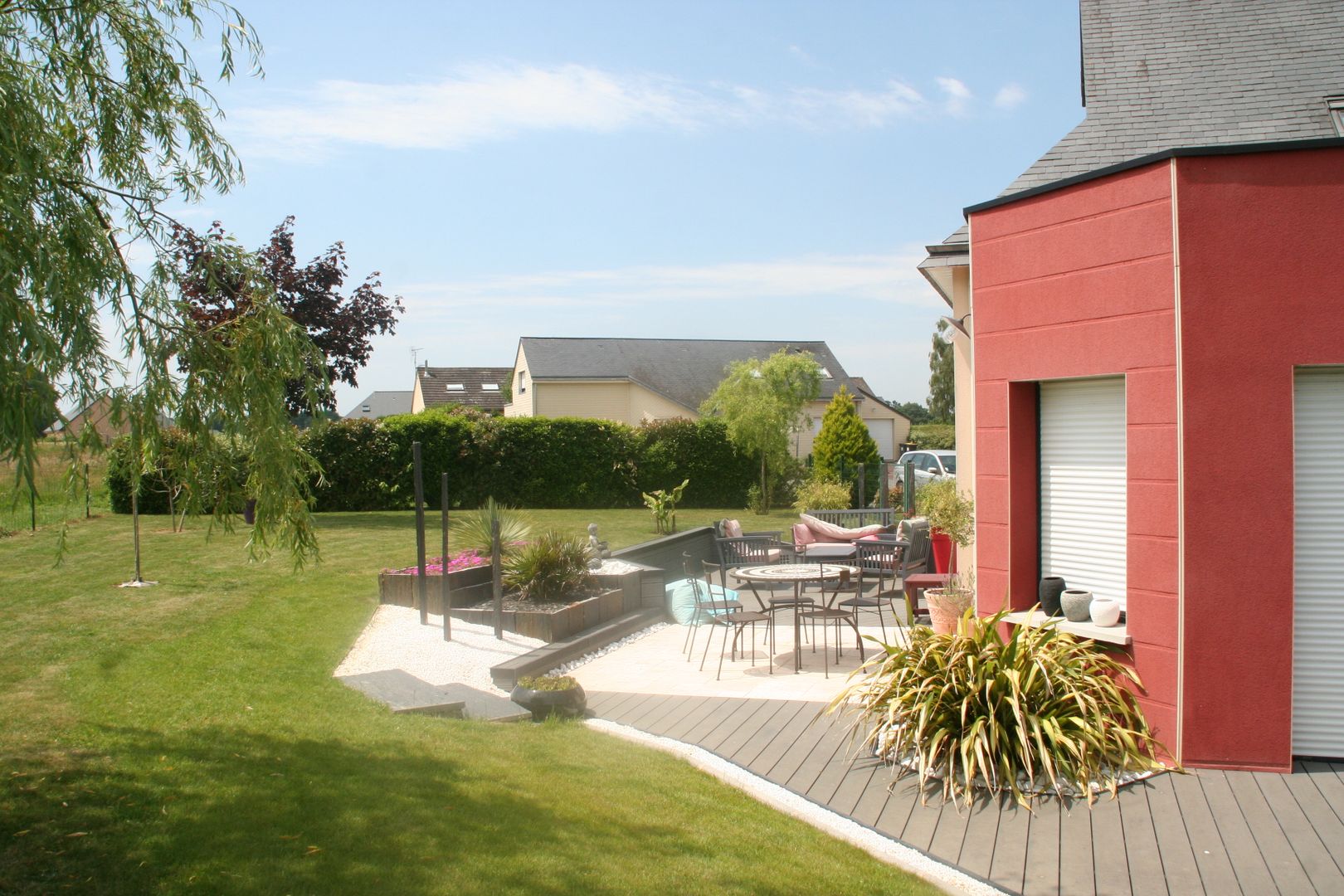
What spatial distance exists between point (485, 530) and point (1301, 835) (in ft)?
27.3

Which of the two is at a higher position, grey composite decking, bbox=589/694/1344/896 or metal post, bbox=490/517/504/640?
metal post, bbox=490/517/504/640

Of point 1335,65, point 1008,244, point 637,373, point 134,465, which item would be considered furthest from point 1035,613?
point 637,373

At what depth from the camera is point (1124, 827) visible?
16.2 ft

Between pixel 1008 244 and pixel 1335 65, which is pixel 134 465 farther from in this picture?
pixel 1335 65

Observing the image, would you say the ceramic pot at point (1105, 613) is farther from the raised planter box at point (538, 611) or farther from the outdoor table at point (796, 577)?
the raised planter box at point (538, 611)

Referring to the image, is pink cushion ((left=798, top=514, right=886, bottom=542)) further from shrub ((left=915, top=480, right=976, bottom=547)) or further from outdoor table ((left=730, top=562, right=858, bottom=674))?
outdoor table ((left=730, top=562, right=858, bottom=674))

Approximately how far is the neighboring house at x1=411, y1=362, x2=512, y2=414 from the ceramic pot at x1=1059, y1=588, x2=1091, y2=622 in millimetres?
40935

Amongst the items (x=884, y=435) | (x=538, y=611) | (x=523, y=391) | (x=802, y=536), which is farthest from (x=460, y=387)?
(x=538, y=611)

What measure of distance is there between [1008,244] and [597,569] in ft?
21.6

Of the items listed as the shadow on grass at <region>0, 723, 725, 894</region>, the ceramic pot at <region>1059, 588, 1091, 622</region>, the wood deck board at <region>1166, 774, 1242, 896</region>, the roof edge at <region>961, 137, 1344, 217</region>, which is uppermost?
the roof edge at <region>961, 137, 1344, 217</region>

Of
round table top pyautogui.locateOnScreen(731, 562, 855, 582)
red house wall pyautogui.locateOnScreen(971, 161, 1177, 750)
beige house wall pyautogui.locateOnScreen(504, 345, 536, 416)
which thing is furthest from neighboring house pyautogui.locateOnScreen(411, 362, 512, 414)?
red house wall pyautogui.locateOnScreen(971, 161, 1177, 750)

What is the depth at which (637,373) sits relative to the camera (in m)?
35.1

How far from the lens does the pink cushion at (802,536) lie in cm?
1364

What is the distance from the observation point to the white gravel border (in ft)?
14.7
